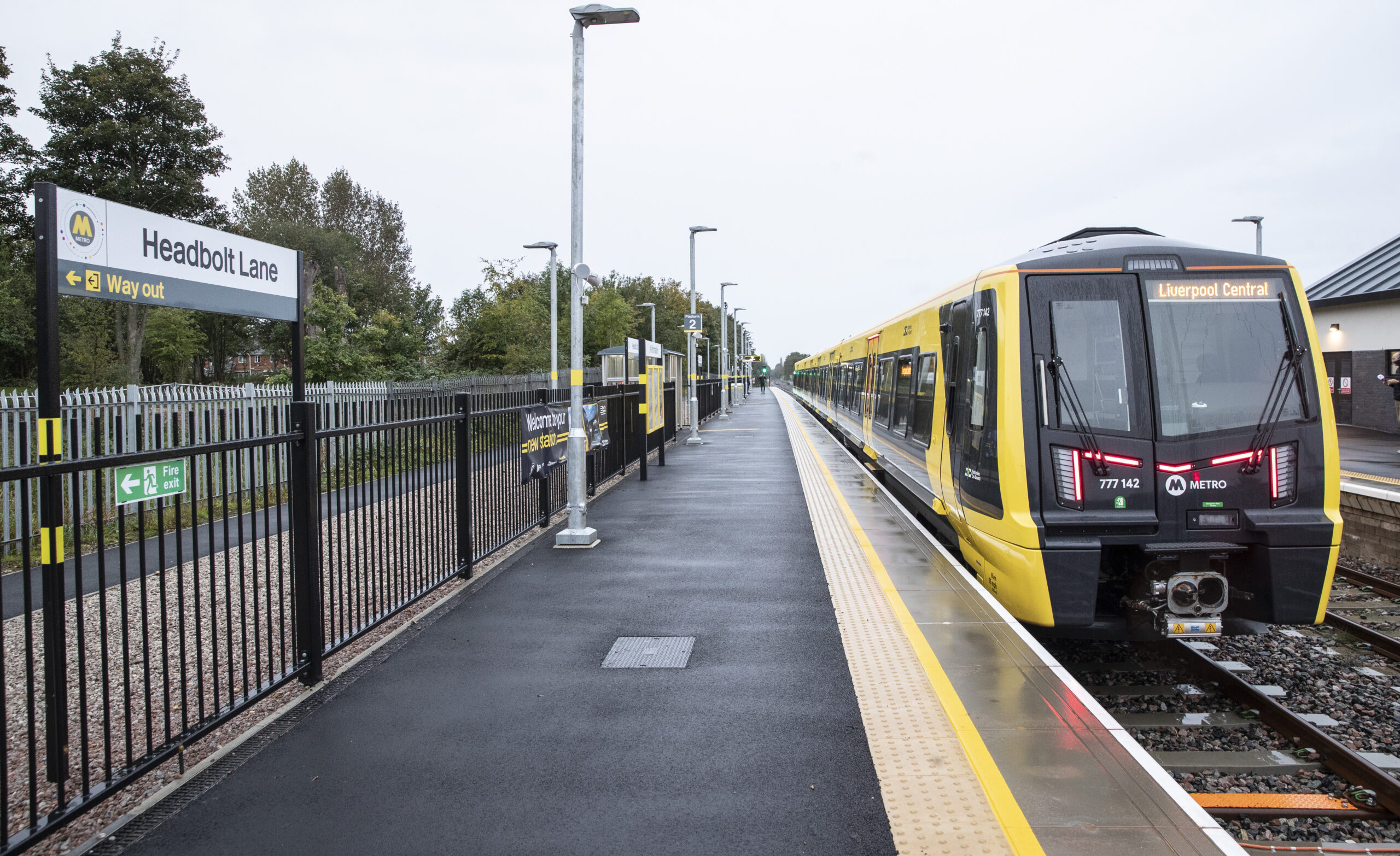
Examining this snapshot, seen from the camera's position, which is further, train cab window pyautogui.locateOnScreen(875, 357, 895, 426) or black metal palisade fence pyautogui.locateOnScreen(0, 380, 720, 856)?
train cab window pyautogui.locateOnScreen(875, 357, 895, 426)

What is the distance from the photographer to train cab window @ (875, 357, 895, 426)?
14570 mm

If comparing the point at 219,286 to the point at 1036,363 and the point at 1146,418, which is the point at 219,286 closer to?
the point at 1036,363

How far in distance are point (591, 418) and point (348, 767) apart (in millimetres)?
8280

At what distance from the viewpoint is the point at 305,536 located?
5.12 metres

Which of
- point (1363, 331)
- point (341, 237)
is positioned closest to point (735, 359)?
point (341, 237)

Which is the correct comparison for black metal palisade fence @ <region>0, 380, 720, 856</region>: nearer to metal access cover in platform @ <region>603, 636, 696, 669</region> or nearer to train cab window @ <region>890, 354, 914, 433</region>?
metal access cover in platform @ <region>603, 636, 696, 669</region>

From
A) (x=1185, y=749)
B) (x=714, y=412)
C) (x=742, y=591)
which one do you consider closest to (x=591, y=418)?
(x=742, y=591)

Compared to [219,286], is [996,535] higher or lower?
lower

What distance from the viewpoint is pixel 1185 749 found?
537cm

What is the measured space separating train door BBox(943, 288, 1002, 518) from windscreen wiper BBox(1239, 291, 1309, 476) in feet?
5.29

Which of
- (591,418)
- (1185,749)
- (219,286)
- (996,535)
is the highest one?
(219,286)

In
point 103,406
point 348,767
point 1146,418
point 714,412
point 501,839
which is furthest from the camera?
point 714,412

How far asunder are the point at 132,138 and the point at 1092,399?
38590 mm

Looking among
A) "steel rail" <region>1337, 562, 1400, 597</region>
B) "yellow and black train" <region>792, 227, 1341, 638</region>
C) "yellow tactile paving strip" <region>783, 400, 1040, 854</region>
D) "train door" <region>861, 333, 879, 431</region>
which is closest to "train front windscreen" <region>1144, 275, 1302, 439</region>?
"yellow and black train" <region>792, 227, 1341, 638</region>
